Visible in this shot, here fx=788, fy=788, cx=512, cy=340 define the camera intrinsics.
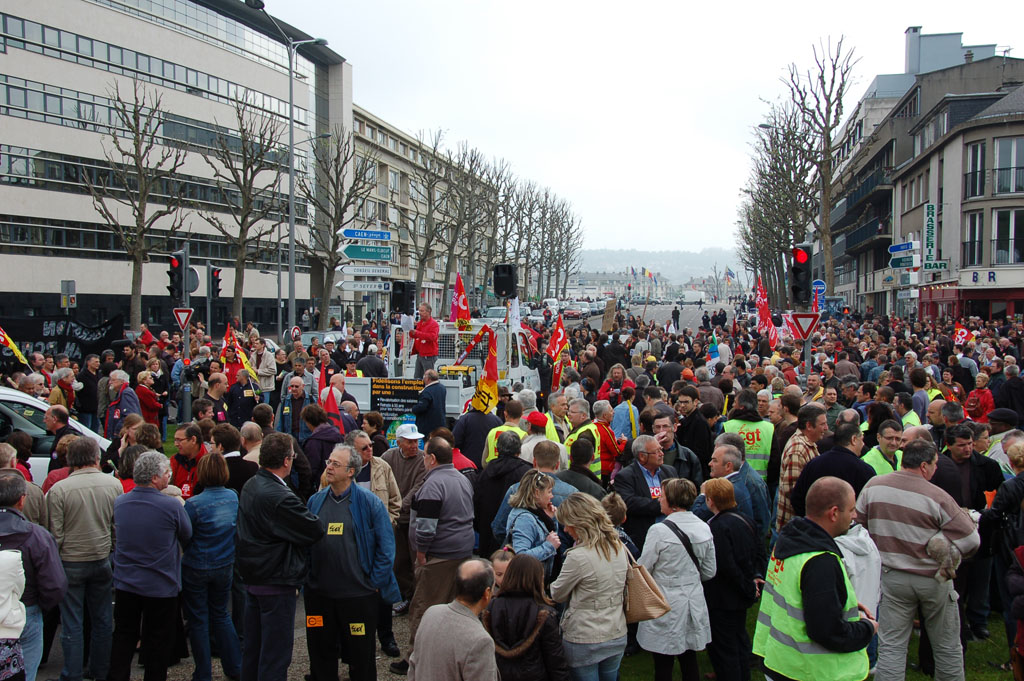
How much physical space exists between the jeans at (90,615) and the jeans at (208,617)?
→ 1.90ft

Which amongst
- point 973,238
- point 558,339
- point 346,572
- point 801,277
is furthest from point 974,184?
point 346,572

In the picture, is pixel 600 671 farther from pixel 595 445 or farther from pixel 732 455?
A: pixel 595 445

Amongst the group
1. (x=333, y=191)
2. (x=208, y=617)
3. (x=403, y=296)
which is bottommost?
(x=208, y=617)

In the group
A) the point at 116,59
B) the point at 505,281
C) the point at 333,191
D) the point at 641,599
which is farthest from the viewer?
the point at 333,191

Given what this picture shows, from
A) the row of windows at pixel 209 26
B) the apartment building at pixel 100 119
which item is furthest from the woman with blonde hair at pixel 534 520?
the row of windows at pixel 209 26

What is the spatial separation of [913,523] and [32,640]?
228 inches

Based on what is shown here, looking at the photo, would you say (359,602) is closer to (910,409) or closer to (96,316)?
(910,409)

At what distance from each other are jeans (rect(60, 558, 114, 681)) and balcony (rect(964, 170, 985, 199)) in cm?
3999

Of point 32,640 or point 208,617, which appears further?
point 208,617

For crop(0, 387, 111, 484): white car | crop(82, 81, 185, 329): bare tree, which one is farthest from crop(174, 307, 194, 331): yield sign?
crop(82, 81, 185, 329): bare tree

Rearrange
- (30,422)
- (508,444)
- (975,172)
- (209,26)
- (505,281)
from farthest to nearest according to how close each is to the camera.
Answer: (209,26), (975,172), (505,281), (30,422), (508,444)

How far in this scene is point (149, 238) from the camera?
42.9m

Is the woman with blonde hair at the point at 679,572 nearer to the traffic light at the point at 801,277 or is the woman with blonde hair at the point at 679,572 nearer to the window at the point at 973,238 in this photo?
the traffic light at the point at 801,277

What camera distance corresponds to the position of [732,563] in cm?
537
